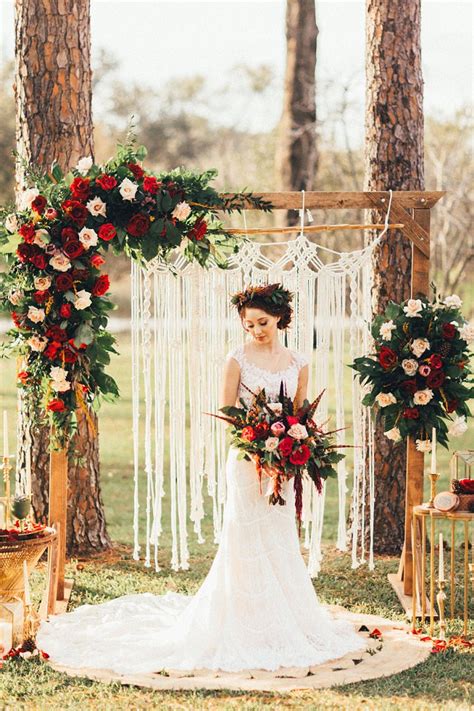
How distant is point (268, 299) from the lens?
18.4 ft

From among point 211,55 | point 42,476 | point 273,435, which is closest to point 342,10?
point 211,55

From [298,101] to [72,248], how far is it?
8.95m

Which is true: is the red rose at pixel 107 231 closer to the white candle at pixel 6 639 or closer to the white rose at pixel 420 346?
the white rose at pixel 420 346

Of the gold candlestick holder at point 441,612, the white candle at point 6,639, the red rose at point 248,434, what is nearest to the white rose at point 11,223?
the red rose at point 248,434

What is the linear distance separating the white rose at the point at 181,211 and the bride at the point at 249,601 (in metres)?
0.64

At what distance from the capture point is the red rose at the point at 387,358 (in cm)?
611

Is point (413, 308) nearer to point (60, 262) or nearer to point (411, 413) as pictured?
point (411, 413)

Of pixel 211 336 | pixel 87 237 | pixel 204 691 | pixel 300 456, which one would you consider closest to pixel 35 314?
pixel 87 237

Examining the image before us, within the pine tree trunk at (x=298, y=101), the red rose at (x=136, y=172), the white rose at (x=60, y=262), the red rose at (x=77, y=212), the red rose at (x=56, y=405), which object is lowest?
the red rose at (x=56, y=405)

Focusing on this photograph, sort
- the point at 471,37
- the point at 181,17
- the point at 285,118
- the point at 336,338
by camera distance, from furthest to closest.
Answer: the point at 181,17 → the point at 471,37 → the point at 285,118 → the point at 336,338

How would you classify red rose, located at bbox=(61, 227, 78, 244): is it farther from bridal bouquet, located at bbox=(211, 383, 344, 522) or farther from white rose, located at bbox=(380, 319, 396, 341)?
Result: white rose, located at bbox=(380, 319, 396, 341)

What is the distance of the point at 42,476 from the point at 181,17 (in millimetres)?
22713

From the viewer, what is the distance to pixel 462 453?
5844mm

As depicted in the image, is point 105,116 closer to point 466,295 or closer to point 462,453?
point 466,295
